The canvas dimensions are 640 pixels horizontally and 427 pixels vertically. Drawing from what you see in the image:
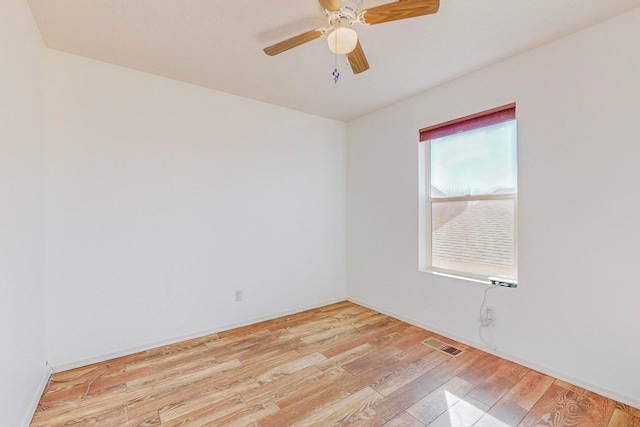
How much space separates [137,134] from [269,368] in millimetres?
2346

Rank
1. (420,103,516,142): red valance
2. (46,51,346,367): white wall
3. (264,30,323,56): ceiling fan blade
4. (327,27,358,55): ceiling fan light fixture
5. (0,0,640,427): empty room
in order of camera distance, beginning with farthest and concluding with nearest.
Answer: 1. (420,103,516,142): red valance
2. (46,51,346,367): white wall
3. (0,0,640,427): empty room
4. (264,30,323,56): ceiling fan blade
5. (327,27,358,55): ceiling fan light fixture

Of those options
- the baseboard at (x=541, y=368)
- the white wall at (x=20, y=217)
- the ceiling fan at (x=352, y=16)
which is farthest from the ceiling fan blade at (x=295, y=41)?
the baseboard at (x=541, y=368)

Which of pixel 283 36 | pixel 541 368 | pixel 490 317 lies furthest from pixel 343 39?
pixel 541 368

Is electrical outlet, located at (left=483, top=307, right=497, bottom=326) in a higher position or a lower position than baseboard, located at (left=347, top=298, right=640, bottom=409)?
higher

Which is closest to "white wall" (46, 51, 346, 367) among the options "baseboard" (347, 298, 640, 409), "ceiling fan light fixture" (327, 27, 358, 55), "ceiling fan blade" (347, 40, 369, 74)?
"baseboard" (347, 298, 640, 409)

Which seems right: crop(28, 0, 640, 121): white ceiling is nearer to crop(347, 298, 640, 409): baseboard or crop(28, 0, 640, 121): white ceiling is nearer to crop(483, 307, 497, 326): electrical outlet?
crop(483, 307, 497, 326): electrical outlet

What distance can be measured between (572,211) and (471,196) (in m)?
0.79

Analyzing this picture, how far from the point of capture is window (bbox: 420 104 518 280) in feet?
8.14

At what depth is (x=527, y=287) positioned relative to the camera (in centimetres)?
227

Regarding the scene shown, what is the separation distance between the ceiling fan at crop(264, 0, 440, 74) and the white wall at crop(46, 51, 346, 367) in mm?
1442

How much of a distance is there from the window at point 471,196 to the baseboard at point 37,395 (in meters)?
3.28

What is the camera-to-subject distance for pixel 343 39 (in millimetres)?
1574

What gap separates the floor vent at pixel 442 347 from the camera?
253cm

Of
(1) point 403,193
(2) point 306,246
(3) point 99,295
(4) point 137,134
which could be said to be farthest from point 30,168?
(1) point 403,193
